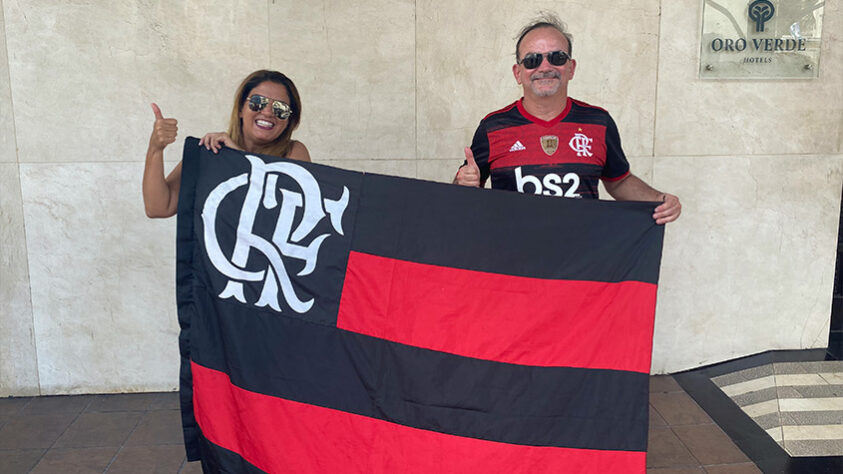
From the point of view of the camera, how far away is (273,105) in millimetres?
2229

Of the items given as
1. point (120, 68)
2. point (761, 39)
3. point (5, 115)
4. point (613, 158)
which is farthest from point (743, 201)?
point (5, 115)

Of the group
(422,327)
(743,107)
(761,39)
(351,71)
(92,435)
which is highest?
(761,39)

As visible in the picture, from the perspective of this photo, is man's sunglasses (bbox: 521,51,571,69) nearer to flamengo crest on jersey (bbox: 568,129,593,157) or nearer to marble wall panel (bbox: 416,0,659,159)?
flamengo crest on jersey (bbox: 568,129,593,157)

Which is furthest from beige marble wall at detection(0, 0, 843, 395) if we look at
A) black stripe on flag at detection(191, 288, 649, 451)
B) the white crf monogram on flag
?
black stripe on flag at detection(191, 288, 649, 451)

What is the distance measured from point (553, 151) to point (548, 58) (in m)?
0.28

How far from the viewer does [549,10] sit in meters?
3.18

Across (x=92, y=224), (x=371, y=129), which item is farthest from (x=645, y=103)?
(x=92, y=224)

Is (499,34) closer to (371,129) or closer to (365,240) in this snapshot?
(371,129)

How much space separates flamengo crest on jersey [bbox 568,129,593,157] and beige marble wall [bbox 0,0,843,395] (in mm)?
1109

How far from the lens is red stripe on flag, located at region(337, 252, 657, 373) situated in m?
1.88

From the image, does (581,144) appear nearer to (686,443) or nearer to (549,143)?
(549,143)

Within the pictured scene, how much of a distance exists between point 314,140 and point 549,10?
124 cm

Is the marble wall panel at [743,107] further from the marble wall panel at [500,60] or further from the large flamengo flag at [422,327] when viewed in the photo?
the large flamengo flag at [422,327]

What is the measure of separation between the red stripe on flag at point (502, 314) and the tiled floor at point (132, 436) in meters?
0.99
